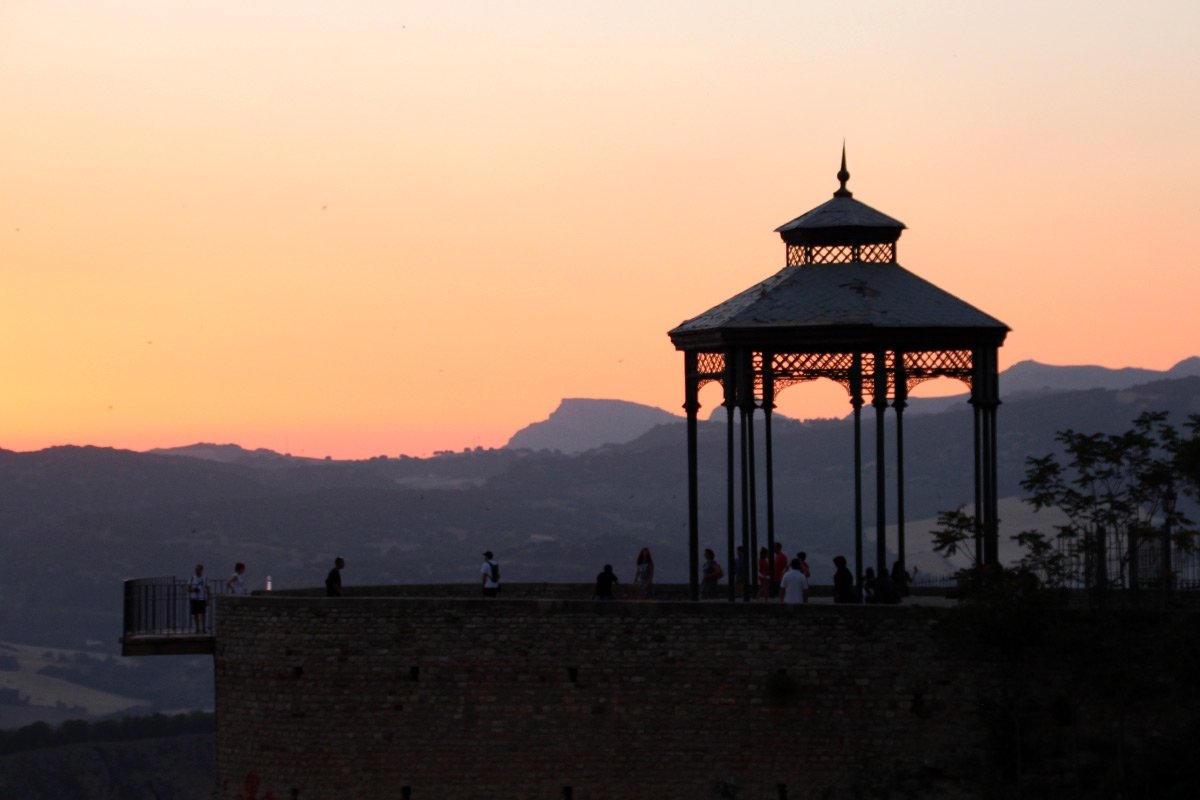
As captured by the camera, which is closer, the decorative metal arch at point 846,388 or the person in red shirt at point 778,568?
the decorative metal arch at point 846,388

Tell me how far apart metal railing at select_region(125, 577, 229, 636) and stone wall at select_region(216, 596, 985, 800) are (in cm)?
400

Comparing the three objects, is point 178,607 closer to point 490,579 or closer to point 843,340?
point 490,579

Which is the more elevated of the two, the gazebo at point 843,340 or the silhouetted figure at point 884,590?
the gazebo at point 843,340

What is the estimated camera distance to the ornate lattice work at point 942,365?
1172 inches

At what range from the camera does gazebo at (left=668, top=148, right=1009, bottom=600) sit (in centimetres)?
2805

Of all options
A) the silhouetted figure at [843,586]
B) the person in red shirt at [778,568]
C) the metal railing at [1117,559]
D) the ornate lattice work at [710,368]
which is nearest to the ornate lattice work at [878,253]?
the ornate lattice work at [710,368]

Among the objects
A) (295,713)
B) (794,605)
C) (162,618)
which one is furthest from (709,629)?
(162,618)

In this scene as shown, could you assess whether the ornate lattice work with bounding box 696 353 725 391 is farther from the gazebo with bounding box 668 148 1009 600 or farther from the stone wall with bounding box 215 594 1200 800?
the stone wall with bounding box 215 594 1200 800

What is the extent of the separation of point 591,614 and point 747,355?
15.6ft

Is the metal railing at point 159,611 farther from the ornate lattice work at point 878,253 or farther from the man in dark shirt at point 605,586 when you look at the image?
the ornate lattice work at point 878,253

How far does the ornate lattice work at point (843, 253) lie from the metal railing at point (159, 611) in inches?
438

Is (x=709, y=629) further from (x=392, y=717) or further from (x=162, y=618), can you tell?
(x=162, y=618)

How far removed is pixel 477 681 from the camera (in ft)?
86.8

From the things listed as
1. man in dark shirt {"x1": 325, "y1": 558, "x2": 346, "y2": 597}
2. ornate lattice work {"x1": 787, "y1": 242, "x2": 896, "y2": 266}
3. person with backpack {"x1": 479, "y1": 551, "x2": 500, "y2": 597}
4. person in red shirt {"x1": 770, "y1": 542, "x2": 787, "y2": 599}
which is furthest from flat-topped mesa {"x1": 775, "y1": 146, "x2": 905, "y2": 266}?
man in dark shirt {"x1": 325, "y1": 558, "x2": 346, "y2": 597}
